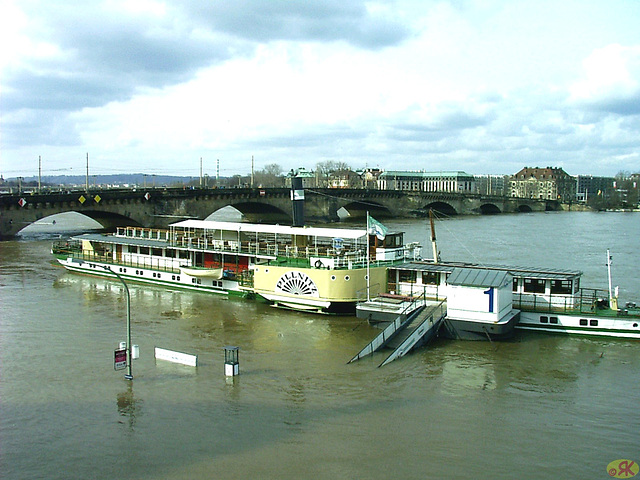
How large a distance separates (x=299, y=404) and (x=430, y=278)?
12.5m

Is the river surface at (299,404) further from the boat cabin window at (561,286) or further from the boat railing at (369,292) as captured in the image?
the boat cabin window at (561,286)

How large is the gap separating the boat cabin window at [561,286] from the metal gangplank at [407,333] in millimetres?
4738

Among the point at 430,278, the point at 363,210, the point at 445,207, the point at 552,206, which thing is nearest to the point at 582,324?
the point at 430,278

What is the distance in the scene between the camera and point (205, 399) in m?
18.6

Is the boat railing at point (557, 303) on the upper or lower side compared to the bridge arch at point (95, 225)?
lower

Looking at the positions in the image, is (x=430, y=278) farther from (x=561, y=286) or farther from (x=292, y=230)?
(x=292, y=230)

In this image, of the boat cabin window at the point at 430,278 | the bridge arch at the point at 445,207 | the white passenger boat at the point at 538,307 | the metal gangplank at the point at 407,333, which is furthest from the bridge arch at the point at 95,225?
the bridge arch at the point at 445,207

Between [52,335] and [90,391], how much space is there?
8417 mm

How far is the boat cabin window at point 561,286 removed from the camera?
2638 centimetres

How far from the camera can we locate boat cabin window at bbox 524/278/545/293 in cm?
2689

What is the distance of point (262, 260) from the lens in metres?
34.5

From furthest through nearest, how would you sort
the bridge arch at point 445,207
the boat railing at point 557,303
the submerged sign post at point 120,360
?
the bridge arch at point 445,207, the boat railing at point 557,303, the submerged sign post at point 120,360

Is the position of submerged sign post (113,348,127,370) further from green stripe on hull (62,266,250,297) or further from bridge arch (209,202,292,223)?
bridge arch (209,202,292,223)

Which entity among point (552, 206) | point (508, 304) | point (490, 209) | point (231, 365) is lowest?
point (231, 365)
